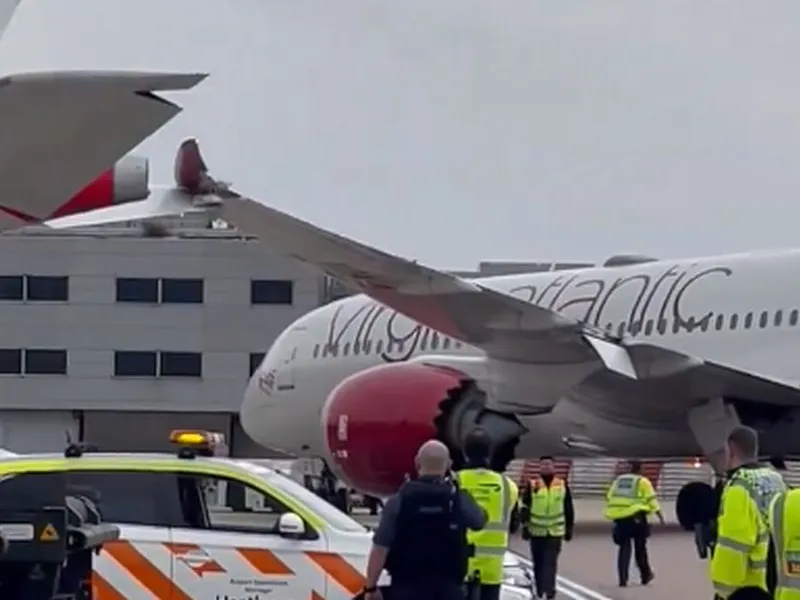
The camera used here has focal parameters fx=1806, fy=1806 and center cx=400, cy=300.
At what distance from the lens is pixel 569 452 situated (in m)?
26.2

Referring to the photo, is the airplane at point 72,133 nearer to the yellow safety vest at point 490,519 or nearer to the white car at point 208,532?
the white car at point 208,532

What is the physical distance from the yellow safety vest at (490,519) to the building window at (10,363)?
44832mm

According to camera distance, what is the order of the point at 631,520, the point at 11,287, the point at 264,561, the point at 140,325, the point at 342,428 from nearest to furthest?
1. the point at 264,561
2. the point at 631,520
3. the point at 342,428
4. the point at 11,287
5. the point at 140,325

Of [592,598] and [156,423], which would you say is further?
[156,423]

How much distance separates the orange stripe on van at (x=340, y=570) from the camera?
34.4 feet

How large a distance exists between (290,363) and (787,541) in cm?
2086

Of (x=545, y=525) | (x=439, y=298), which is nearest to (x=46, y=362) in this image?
(x=439, y=298)

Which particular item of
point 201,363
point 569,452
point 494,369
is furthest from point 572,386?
point 201,363

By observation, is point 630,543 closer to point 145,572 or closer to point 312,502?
point 312,502

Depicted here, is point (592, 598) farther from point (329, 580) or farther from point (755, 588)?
point (755, 588)

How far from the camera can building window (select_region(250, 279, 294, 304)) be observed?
180ft

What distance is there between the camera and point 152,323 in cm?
5481

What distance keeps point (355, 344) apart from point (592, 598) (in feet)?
33.5

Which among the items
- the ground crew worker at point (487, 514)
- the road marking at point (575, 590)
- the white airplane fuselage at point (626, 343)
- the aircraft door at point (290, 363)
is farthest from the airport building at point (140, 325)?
the ground crew worker at point (487, 514)
